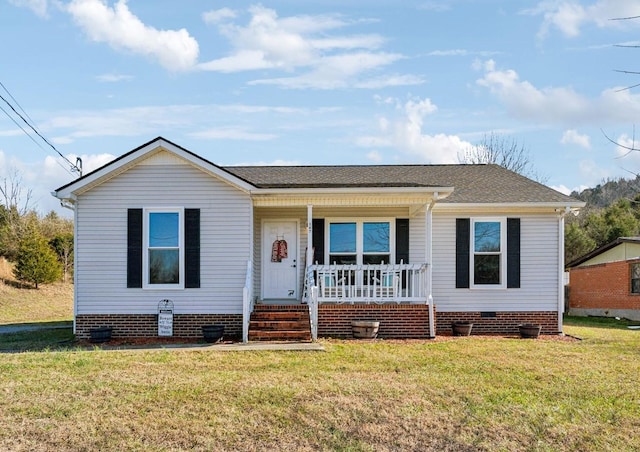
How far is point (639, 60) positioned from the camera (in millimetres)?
5207

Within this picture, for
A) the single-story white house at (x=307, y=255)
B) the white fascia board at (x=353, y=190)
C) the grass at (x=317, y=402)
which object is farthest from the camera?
the single-story white house at (x=307, y=255)

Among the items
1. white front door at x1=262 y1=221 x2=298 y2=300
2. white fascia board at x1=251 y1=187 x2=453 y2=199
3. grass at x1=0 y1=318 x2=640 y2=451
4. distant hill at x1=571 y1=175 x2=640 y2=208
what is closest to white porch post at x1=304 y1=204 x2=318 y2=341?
white fascia board at x1=251 y1=187 x2=453 y2=199

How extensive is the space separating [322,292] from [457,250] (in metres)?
3.62

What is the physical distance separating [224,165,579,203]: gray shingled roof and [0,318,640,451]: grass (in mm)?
4834

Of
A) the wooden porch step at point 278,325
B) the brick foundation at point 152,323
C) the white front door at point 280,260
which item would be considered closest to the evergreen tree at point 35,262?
the brick foundation at point 152,323

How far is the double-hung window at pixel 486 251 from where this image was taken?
13.9m

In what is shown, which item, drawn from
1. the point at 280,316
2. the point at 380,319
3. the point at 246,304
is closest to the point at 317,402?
the point at 246,304

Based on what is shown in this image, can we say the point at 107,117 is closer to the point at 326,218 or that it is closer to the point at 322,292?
the point at 326,218

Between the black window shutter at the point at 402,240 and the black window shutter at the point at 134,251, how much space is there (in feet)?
19.9

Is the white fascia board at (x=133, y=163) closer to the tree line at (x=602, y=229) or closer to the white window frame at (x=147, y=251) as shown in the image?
the white window frame at (x=147, y=251)

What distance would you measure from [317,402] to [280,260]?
7.48 metres

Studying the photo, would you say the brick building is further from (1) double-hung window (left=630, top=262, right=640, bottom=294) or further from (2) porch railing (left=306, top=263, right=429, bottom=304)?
(2) porch railing (left=306, top=263, right=429, bottom=304)

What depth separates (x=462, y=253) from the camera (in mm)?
13867

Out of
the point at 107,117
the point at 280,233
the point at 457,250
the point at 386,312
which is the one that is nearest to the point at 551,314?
the point at 457,250
